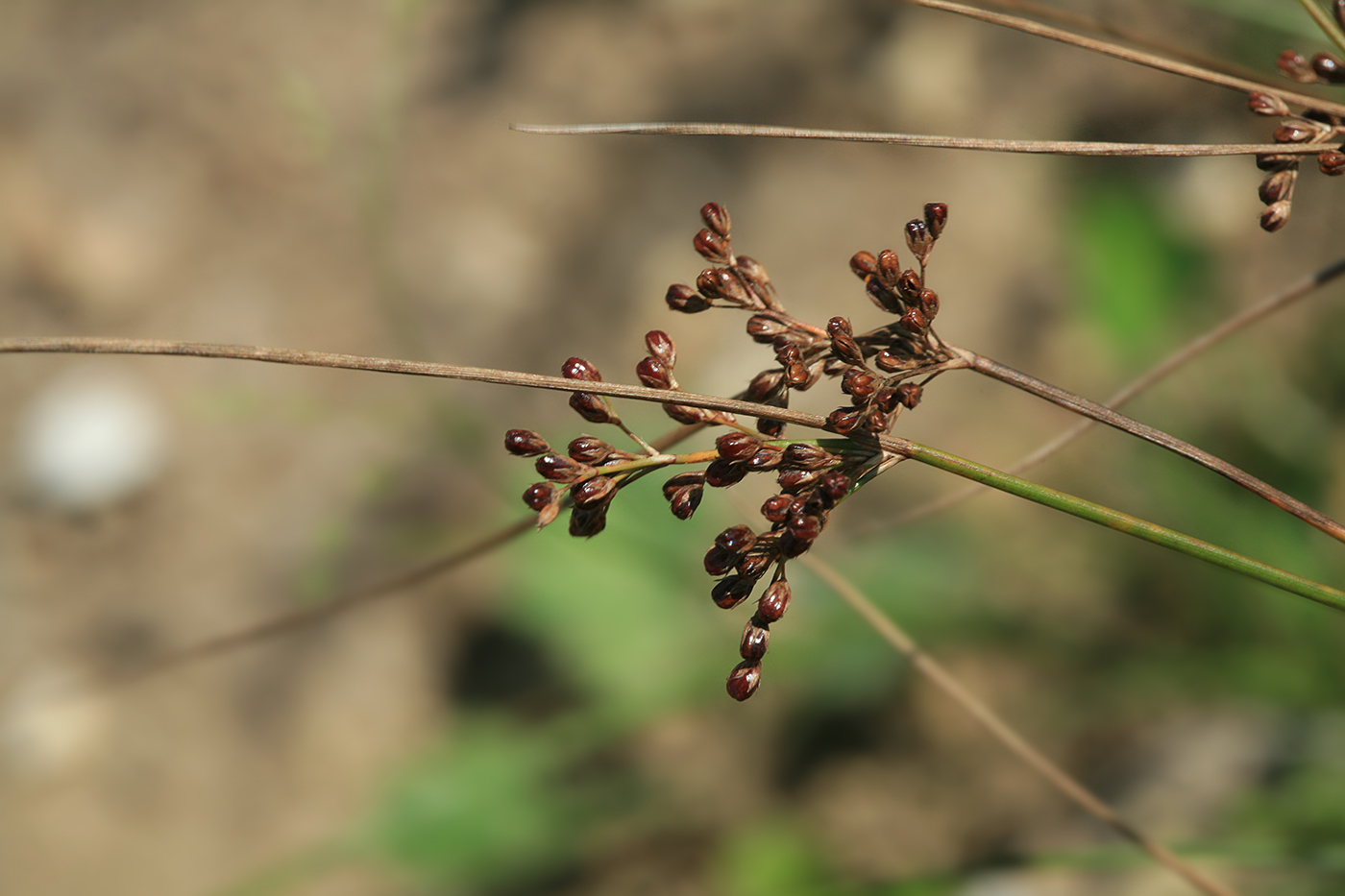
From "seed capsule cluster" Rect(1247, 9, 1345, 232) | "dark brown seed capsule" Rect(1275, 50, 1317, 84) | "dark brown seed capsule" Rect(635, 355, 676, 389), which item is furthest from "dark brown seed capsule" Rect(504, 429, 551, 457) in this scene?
"dark brown seed capsule" Rect(1275, 50, 1317, 84)

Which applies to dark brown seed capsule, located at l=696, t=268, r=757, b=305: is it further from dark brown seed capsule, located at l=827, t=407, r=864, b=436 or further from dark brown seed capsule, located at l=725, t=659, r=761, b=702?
dark brown seed capsule, located at l=725, t=659, r=761, b=702

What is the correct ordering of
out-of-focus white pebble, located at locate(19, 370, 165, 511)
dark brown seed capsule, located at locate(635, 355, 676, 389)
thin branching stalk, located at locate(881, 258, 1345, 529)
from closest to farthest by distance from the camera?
dark brown seed capsule, located at locate(635, 355, 676, 389) < thin branching stalk, located at locate(881, 258, 1345, 529) < out-of-focus white pebble, located at locate(19, 370, 165, 511)

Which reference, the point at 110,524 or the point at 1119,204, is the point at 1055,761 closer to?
the point at 1119,204

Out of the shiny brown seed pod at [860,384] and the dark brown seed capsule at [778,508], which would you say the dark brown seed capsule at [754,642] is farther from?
the shiny brown seed pod at [860,384]

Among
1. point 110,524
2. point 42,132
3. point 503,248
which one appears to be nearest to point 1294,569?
point 503,248

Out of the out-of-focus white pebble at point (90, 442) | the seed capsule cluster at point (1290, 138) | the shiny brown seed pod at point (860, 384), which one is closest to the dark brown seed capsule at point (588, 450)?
the shiny brown seed pod at point (860, 384)

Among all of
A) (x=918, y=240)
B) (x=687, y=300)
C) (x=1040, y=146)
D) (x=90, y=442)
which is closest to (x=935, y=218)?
(x=918, y=240)
